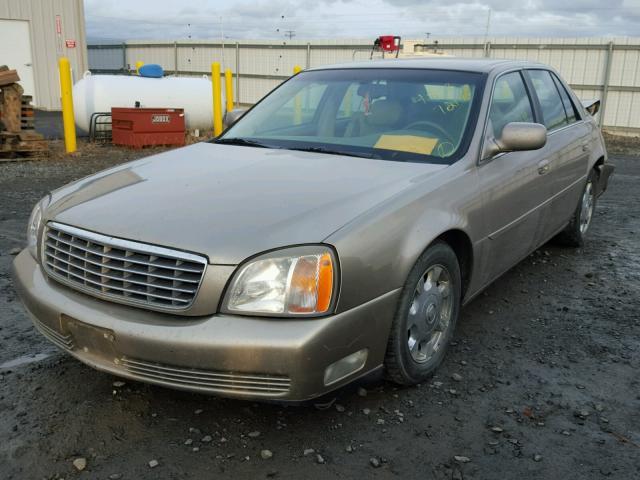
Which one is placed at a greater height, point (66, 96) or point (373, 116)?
point (373, 116)

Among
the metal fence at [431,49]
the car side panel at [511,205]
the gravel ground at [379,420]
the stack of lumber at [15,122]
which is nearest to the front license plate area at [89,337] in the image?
the gravel ground at [379,420]

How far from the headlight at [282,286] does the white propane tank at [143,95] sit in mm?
11833

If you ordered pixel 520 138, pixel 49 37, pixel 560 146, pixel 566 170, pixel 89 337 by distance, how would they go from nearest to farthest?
pixel 89 337 → pixel 520 138 → pixel 560 146 → pixel 566 170 → pixel 49 37

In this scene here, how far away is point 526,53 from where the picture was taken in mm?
16484

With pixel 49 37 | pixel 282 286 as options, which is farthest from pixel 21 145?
pixel 49 37

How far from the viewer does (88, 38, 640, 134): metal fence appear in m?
15.4

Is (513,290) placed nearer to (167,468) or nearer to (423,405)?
(423,405)

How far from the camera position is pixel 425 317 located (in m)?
2.86

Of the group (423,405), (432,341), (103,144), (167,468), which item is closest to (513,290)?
(432,341)

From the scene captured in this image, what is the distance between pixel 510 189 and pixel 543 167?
2.01ft

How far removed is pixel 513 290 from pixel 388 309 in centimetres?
213

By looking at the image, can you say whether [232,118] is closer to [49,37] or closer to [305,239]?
[305,239]

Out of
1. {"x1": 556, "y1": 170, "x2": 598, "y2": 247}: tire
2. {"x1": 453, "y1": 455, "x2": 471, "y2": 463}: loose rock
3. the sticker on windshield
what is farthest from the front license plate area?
{"x1": 556, "y1": 170, "x2": 598, "y2": 247}: tire

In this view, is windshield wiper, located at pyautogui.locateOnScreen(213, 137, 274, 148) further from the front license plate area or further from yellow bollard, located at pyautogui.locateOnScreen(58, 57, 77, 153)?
yellow bollard, located at pyautogui.locateOnScreen(58, 57, 77, 153)
